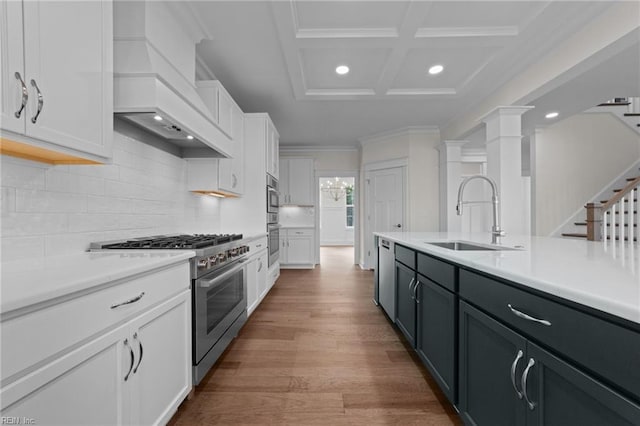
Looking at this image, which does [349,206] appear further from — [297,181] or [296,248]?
[296,248]

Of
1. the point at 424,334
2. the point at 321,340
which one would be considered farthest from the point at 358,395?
the point at 321,340

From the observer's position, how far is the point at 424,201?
5180 millimetres

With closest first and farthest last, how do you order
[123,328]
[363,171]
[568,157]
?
[123,328], [568,157], [363,171]

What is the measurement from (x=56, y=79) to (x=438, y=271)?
200 cm

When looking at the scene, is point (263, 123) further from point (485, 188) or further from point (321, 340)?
point (485, 188)

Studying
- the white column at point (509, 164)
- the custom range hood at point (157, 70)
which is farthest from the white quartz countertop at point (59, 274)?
the white column at point (509, 164)

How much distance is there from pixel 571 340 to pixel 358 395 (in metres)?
1.31

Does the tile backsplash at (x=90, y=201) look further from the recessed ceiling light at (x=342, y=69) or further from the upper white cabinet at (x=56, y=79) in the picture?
the recessed ceiling light at (x=342, y=69)

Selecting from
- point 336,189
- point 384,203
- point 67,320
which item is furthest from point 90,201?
point 336,189

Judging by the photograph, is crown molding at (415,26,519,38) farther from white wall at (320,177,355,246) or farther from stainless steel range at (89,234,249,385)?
white wall at (320,177,355,246)

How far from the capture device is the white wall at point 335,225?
10.9 meters

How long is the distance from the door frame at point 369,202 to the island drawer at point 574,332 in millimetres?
4245

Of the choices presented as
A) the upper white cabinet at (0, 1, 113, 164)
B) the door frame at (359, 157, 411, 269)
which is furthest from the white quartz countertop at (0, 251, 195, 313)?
the door frame at (359, 157, 411, 269)

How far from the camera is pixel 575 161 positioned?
517 cm
